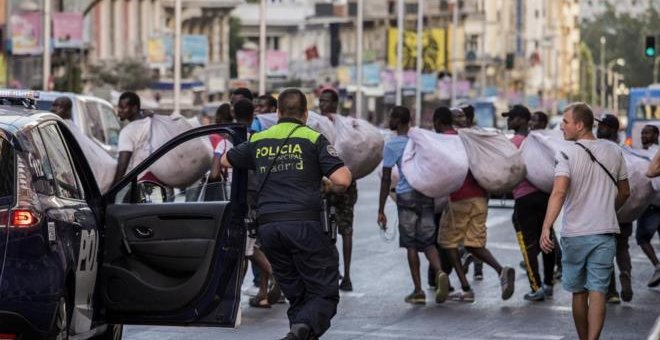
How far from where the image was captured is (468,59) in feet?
422

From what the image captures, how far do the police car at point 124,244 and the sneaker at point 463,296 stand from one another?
17.0ft

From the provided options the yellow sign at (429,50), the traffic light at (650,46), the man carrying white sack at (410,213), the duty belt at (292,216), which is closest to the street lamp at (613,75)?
the yellow sign at (429,50)

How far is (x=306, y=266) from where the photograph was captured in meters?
10.7

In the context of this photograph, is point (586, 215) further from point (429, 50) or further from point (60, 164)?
point (429, 50)

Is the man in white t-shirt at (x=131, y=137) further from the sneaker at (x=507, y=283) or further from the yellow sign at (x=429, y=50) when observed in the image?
the yellow sign at (x=429, y=50)

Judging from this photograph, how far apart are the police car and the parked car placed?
1381cm

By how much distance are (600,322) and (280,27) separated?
11700 centimetres

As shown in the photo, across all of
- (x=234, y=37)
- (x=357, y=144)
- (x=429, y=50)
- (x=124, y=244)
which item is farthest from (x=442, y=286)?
(x=234, y=37)

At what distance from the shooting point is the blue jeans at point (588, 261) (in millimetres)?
11617

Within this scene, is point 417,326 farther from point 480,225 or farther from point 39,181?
point 39,181

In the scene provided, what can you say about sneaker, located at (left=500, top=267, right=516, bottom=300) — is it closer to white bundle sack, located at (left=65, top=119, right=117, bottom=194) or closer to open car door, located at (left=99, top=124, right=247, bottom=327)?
white bundle sack, located at (left=65, top=119, right=117, bottom=194)

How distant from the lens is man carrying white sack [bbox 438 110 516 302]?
1642cm

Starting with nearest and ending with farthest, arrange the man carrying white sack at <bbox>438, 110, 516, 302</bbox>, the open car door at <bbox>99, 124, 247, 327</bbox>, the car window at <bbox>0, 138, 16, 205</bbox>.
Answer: the car window at <bbox>0, 138, 16, 205</bbox> → the open car door at <bbox>99, 124, 247, 327</bbox> → the man carrying white sack at <bbox>438, 110, 516, 302</bbox>

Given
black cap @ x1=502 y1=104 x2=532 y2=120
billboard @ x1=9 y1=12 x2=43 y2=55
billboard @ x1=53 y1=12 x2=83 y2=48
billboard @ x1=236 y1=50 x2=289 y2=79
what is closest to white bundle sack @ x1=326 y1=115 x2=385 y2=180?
black cap @ x1=502 y1=104 x2=532 y2=120
